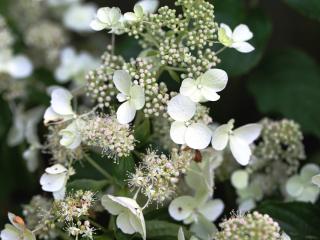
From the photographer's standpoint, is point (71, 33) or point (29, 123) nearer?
point (29, 123)

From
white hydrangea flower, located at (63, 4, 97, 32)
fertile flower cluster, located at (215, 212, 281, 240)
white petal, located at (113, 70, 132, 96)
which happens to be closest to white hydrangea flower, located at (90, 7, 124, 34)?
white petal, located at (113, 70, 132, 96)

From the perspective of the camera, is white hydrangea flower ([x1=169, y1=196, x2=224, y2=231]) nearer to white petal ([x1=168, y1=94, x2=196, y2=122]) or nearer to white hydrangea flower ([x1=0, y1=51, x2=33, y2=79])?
white petal ([x1=168, y1=94, x2=196, y2=122])

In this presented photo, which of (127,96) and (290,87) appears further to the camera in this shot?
(290,87)

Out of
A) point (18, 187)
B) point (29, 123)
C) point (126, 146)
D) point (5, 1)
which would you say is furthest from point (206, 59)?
point (5, 1)

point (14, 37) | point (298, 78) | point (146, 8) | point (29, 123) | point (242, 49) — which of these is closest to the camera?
point (242, 49)

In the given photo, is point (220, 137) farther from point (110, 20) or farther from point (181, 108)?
point (110, 20)

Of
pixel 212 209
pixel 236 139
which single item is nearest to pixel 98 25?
pixel 236 139

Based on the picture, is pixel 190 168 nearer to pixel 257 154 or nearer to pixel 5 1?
pixel 257 154
